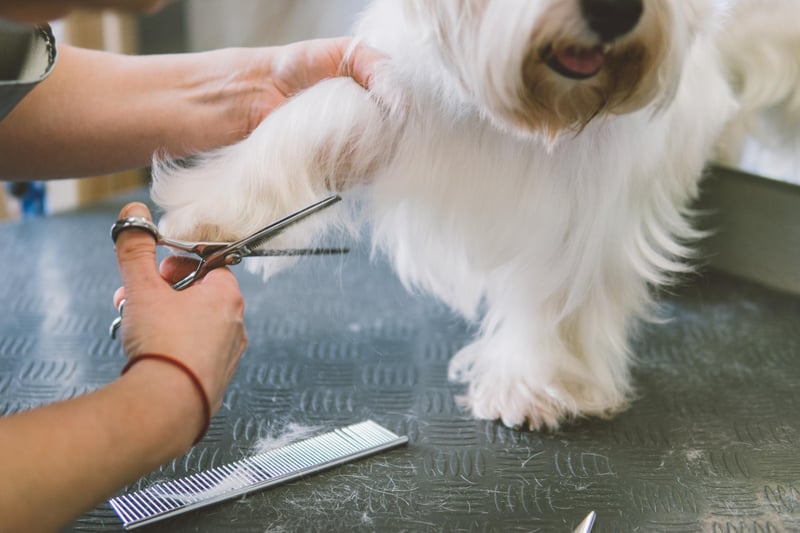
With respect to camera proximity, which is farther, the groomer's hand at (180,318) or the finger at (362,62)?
the finger at (362,62)

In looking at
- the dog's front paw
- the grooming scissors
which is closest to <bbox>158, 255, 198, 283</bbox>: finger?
the grooming scissors

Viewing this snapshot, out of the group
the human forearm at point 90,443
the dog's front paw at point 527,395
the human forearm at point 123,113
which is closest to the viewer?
the human forearm at point 90,443

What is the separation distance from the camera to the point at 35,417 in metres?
0.62

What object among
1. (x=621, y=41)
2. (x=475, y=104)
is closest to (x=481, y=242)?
(x=475, y=104)

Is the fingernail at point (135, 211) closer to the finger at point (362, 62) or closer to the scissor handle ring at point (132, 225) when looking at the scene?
the scissor handle ring at point (132, 225)

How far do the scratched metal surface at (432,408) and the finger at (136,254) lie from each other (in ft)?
0.77

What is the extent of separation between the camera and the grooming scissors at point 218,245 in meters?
0.80

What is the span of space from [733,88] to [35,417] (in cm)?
115

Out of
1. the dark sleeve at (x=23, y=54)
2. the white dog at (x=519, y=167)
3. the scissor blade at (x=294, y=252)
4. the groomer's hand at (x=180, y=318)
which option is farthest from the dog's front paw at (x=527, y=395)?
the dark sleeve at (x=23, y=54)

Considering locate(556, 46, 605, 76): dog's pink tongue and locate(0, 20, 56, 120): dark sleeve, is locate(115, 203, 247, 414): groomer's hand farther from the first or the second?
locate(556, 46, 605, 76): dog's pink tongue

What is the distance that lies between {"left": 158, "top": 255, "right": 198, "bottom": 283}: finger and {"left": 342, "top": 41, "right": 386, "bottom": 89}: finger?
28 cm

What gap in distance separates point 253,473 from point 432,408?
0.27 meters

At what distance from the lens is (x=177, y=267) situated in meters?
0.90

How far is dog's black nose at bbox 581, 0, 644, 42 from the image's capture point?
74cm
